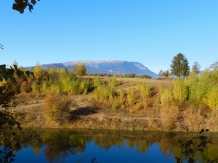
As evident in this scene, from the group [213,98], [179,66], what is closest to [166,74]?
[179,66]

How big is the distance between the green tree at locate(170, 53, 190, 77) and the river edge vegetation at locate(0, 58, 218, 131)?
44.1ft

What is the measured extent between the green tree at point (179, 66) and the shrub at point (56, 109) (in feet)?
78.3

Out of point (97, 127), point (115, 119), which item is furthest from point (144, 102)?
point (97, 127)

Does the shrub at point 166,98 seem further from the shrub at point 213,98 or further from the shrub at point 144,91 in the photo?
the shrub at point 213,98

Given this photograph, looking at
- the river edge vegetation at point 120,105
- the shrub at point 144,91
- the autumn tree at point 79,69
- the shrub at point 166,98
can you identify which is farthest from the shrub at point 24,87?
the shrub at point 166,98

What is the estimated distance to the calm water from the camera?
1277 centimetres

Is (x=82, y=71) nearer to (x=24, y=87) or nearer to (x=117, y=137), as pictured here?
(x=24, y=87)

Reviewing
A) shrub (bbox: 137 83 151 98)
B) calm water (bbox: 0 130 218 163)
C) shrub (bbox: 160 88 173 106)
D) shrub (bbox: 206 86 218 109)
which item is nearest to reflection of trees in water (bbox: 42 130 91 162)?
→ calm water (bbox: 0 130 218 163)

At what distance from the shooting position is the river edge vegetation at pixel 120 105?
18812mm

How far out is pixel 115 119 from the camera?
19453mm

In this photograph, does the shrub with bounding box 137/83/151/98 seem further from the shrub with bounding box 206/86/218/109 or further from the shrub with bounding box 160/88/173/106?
the shrub with bounding box 206/86/218/109

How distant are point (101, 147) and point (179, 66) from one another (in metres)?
27.2

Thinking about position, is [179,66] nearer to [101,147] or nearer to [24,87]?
[24,87]

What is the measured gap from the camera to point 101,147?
1475cm
